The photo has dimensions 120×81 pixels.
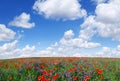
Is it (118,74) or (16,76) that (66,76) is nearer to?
(16,76)

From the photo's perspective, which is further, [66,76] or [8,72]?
[8,72]

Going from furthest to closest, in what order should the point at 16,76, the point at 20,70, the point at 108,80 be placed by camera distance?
the point at 20,70, the point at 16,76, the point at 108,80

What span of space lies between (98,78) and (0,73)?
4.25 meters

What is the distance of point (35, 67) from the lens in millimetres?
14250

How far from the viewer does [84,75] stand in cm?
1220

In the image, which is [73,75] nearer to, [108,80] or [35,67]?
[108,80]

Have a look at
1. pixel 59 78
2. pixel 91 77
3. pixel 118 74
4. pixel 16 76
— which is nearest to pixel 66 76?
pixel 59 78

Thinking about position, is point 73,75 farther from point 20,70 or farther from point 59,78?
point 20,70

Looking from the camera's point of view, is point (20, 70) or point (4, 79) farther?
point (20, 70)

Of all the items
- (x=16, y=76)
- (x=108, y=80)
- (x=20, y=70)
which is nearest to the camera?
(x=108, y=80)

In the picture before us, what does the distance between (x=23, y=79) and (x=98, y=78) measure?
3210 mm

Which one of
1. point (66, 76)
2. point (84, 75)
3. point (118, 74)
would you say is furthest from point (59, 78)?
point (118, 74)

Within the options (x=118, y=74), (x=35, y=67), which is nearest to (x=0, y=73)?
(x=35, y=67)

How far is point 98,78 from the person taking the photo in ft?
41.1
